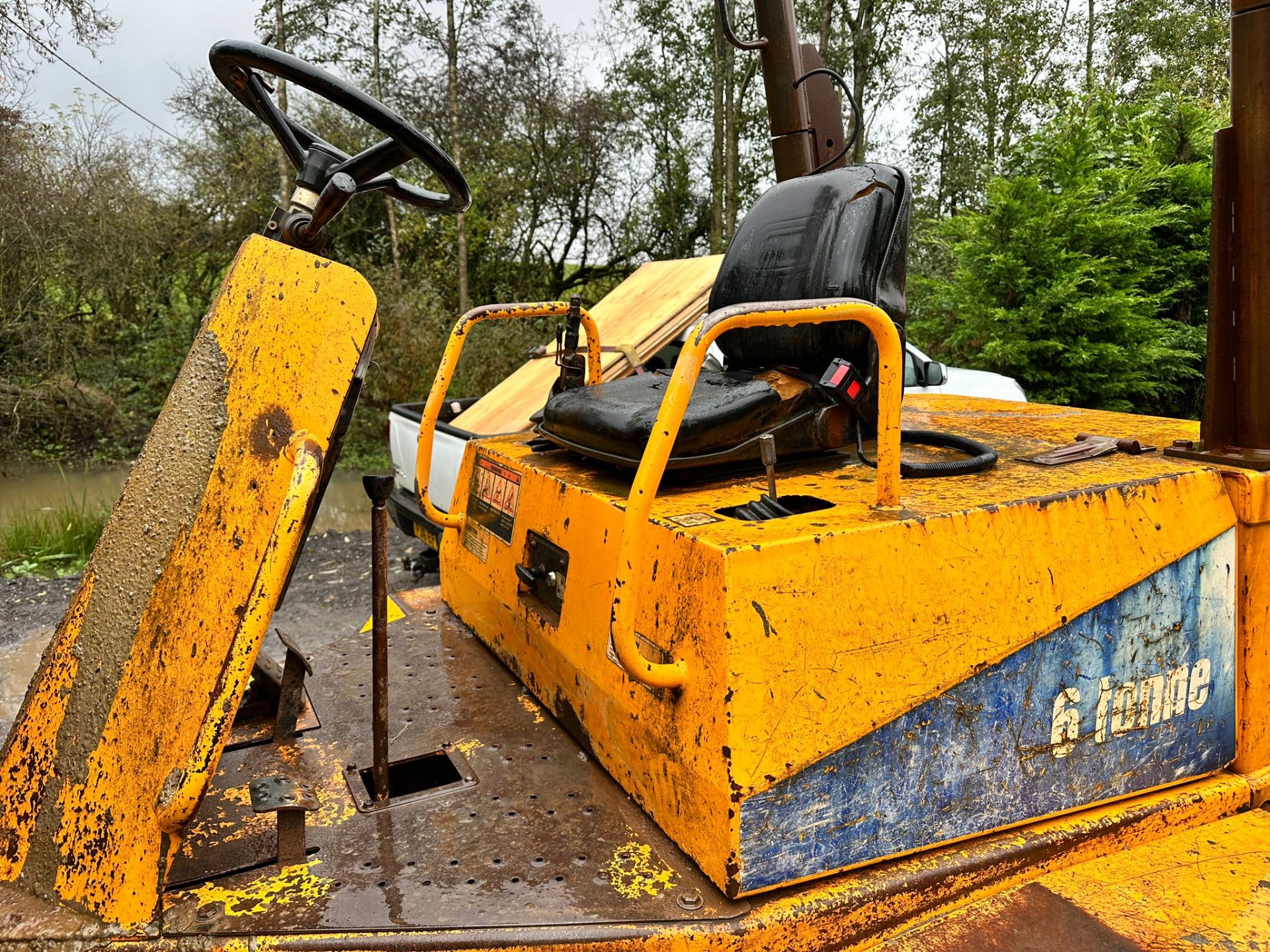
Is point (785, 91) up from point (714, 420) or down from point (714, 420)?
up

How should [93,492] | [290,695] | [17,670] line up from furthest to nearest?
[93,492] → [17,670] → [290,695]

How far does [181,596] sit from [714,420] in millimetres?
1091

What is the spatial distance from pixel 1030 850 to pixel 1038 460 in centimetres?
90

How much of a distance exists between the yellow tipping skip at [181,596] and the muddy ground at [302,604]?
2.74m

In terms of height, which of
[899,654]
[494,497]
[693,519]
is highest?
[693,519]

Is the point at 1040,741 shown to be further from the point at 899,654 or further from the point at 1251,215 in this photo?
the point at 1251,215

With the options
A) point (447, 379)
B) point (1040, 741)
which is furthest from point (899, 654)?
point (447, 379)

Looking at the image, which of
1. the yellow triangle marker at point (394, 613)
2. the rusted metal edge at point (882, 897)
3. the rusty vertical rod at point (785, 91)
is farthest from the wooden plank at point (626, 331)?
the rusted metal edge at point (882, 897)

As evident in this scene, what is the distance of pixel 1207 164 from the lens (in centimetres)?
936

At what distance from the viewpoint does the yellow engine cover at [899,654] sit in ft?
5.14

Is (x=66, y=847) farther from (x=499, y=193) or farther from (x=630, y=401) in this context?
(x=499, y=193)

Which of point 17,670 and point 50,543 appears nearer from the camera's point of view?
point 17,670

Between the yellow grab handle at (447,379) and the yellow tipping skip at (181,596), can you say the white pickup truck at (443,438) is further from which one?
the yellow tipping skip at (181,596)

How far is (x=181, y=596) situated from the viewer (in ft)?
5.16
